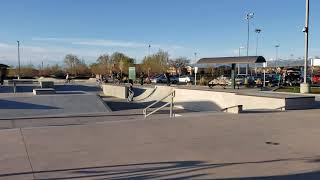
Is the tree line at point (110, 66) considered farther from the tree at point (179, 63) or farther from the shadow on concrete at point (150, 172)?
the shadow on concrete at point (150, 172)

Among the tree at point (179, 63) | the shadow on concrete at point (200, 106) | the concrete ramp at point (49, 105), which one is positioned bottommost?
the shadow on concrete at point (200, 106)

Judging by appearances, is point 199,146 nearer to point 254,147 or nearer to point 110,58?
point 254,147

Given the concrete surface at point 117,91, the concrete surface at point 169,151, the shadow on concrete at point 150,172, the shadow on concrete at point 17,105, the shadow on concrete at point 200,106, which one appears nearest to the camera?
the shadow on concrete at point 150,172

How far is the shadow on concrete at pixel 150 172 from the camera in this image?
21.9ft

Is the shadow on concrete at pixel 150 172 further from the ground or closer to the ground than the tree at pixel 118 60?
closer to the ground

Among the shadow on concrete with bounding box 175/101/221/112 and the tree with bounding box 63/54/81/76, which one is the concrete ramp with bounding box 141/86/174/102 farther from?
the tree with bounding box 63/54/81/76

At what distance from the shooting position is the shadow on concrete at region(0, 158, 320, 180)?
6688 mm

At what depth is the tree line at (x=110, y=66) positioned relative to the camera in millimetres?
114625

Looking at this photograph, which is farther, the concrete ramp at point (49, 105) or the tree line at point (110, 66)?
the tree line at point (110, 66)

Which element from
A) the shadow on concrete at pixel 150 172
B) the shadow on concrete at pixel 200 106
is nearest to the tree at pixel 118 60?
the shadow on concrete at pixel 200 106

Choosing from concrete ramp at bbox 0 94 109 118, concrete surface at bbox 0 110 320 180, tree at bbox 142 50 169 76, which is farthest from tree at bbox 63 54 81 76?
concrete surface at bbox 0 110 320 180

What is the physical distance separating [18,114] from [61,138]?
11.0 metres

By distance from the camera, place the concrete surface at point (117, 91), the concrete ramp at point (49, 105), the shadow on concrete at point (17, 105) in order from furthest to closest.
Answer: the concrete surface at point (117, 91) → the shadow on concrete at point (17, 105) → the concrete ramp at point (49, 105)

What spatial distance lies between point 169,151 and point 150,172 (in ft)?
5.67
